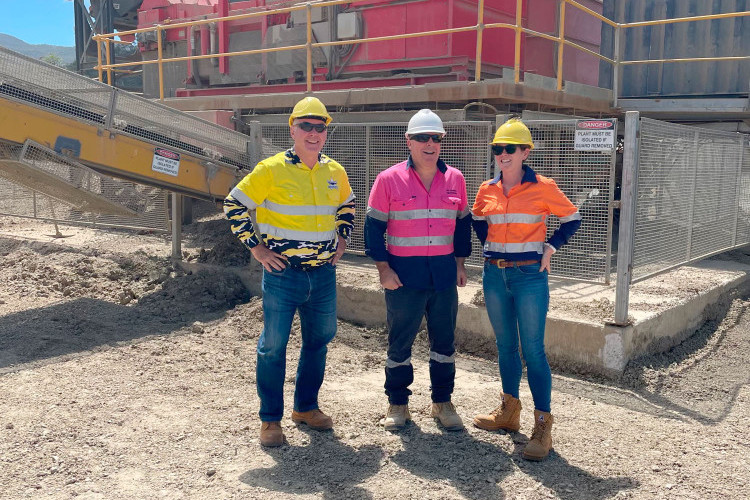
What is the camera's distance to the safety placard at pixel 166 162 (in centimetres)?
769

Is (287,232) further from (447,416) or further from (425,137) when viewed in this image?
(447,416)

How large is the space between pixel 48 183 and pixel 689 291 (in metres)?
7.09

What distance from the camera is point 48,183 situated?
300 inches

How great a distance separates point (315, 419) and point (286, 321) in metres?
0.79

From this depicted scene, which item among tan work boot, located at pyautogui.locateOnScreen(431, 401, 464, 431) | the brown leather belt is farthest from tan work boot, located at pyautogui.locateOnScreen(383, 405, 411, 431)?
the brown leather belt

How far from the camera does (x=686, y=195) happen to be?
7273 millimetres

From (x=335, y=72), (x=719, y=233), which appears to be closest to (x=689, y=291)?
(x=719, y=233)

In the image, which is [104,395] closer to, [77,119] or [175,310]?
[175,310]

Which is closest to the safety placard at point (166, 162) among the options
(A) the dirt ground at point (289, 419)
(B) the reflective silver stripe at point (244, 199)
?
(A) the dirt ground at point (289, 419)

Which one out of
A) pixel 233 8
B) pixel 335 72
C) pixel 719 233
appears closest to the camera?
pixel 719 233

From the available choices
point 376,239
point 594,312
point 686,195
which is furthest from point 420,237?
point 686,195

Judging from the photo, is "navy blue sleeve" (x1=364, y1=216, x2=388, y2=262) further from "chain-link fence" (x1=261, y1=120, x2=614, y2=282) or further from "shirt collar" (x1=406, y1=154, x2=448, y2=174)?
"chain-link fence" (x1=261, y1=120, x2=614, y2=282)

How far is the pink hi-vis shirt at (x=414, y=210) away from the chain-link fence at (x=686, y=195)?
2.17m

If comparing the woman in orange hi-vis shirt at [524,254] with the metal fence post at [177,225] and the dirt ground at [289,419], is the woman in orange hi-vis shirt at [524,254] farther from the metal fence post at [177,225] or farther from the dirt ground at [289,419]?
the metal fence post at [177,225]
